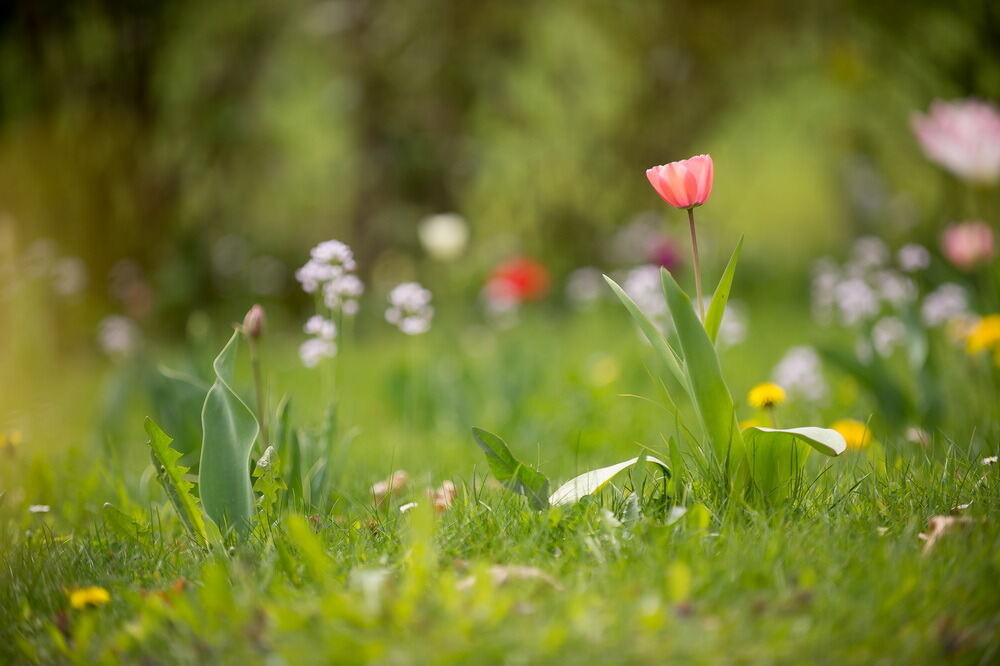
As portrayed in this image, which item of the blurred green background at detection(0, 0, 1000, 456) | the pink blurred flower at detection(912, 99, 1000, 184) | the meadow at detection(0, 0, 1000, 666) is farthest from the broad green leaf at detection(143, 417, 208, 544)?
the blurred green background at detection(0, 0, 1000, 456)

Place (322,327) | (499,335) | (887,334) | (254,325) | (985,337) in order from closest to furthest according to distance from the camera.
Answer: (254,325) → (322,327) → (985,337) → (887,334) → (499,335)

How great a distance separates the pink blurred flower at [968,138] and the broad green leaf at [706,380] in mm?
1975

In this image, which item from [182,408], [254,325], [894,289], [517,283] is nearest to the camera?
[254,325]

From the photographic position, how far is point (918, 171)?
555cm

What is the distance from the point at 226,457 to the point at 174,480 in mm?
112

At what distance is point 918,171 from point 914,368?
372 centimetres

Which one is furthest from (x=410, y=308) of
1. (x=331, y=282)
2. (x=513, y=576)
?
(x=513, y=576)

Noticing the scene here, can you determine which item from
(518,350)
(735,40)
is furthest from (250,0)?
(518,350)

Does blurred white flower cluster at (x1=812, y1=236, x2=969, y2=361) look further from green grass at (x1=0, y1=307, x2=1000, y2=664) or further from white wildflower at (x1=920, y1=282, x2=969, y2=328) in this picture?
green grass at (x1=0, y1=307, x2=1000, y2=664)

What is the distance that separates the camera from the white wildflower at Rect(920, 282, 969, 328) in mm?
3033

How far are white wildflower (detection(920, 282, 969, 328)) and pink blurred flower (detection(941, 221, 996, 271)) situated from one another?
0.11 m

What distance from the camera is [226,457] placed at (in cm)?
154

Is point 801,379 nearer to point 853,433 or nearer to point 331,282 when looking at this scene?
point 853,433

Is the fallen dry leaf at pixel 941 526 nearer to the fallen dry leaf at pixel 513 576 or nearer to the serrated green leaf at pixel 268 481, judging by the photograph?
the fallen dry leaf at pixel 513 576
